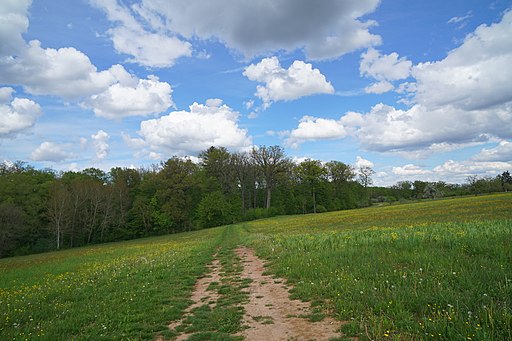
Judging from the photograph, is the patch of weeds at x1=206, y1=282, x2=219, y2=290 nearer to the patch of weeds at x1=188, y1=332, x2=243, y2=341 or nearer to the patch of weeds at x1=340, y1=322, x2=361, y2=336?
the patch of weeds at x1=188, y1=332, x2=243, y2=341

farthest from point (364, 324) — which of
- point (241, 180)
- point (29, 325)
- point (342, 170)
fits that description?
point (342, 170)

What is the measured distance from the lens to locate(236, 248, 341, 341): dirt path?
563cm

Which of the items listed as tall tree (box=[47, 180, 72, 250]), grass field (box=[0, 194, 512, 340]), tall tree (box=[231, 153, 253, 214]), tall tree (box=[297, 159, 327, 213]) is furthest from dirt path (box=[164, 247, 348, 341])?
tall tree (box=[297, 159, 327, 213])

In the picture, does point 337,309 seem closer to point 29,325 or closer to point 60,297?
point 29,325

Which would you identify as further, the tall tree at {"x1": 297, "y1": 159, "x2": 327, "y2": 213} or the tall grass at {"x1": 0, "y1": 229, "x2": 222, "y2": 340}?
the tall tree at {"x1": 297, "y1": 159, "x2": 327, "y2": 213}

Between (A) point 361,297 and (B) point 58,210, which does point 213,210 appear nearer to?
(B) point 58,210

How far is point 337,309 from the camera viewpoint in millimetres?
6469

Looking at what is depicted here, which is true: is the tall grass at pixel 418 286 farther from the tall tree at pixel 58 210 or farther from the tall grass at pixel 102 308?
the tall tree at pixel 58 210

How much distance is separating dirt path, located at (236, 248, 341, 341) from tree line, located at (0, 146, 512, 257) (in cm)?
5405

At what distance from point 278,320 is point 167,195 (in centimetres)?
6359

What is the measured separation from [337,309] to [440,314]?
6.66 ft

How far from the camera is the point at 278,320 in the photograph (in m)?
6.52

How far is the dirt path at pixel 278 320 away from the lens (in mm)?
5635

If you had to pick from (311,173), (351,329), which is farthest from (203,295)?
(311,173)
